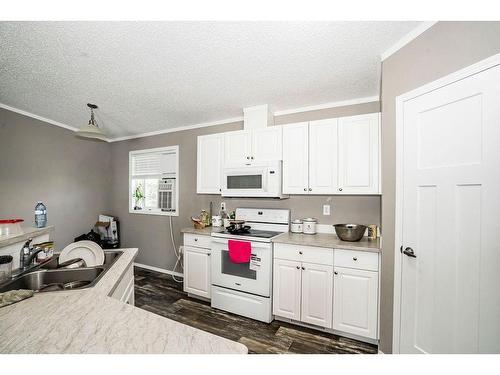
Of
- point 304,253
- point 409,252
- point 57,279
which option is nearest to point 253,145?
point 304,253

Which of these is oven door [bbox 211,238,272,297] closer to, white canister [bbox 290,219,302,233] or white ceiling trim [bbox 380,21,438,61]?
white canister [bbox 290,219,302,233]

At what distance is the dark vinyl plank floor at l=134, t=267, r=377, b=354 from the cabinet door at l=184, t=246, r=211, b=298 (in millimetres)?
153

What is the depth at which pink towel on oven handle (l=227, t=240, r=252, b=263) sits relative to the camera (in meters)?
2.37

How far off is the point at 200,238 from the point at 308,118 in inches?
81.2

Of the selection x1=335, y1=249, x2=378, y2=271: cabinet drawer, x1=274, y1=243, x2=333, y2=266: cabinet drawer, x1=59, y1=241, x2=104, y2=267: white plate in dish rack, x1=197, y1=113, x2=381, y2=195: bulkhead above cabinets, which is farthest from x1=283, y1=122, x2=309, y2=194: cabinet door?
x1=59, y1=241, x2=104, y2=267: white plate in dish rack

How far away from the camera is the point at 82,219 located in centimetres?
→ 404

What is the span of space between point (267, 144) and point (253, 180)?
47 centimetres

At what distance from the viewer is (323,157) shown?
7.87ft

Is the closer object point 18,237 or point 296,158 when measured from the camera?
point 18,237

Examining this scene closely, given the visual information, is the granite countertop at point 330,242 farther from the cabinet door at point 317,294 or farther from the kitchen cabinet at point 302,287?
the cabinet door at point 317,294

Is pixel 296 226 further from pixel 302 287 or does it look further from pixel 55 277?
pixel 55 277

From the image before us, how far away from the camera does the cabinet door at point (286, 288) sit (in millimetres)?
2230

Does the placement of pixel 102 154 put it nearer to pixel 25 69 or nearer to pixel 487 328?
pixel 25 69

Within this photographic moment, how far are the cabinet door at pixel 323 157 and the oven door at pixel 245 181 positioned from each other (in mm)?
546
